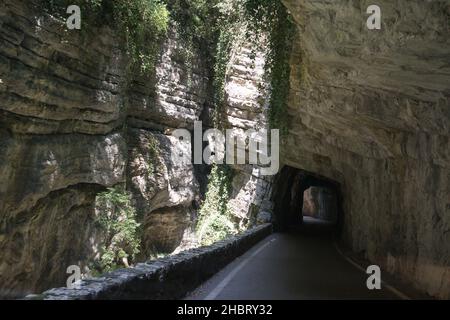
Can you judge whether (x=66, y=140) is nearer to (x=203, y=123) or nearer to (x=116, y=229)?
(x=116, y=229)

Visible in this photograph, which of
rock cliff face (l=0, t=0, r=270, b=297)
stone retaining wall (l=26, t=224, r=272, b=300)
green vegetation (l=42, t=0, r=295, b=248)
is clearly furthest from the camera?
green vegetation (l=42, t=0, r=295, b=248)

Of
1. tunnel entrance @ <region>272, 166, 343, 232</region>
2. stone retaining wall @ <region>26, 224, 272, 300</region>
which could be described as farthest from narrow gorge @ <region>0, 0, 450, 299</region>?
stone retaining wall @ <region>26, 224, 272, 300</region>

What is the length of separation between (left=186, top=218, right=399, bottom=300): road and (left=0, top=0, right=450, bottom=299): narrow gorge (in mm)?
1239

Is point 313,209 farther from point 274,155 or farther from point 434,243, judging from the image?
point 434,243

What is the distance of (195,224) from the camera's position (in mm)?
24406

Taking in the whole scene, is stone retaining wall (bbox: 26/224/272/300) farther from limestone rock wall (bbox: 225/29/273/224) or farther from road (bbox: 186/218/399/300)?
limestone rock wall (bbox: 225/29/273/224)

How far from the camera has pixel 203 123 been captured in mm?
25219

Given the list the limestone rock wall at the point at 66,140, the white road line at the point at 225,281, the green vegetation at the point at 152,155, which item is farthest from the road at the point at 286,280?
the green vegetation at the point at 152,155

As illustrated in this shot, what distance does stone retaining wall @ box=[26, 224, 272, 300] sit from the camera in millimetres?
4840

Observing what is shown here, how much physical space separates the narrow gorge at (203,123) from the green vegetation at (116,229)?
0.19 feet

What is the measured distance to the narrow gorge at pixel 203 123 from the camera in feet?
27.2

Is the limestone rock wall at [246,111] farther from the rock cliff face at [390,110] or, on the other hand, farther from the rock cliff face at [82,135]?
the rock cliff face at [390,110]
